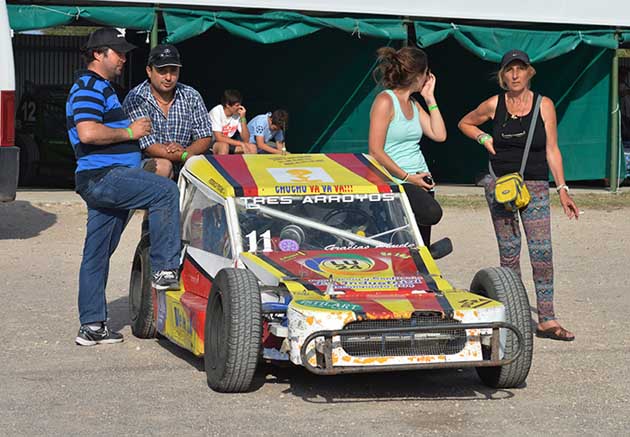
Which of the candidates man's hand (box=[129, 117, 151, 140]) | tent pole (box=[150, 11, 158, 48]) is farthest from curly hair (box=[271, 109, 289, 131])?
man's hand (box=[129, 117, 151, 140])

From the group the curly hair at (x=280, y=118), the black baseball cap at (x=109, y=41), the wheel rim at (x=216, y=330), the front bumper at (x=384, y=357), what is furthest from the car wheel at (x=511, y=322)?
the curly hair at (x=280, y=118)

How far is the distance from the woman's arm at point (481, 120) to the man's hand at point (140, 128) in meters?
2.13

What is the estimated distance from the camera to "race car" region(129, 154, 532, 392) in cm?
599

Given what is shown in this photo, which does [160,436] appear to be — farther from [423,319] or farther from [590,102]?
[590,102]

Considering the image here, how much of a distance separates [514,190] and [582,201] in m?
9.69

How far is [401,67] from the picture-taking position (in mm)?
7797

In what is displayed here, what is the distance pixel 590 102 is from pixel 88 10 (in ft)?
25.1

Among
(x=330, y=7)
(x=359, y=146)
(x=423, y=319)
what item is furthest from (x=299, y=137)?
(x=423, y=319)

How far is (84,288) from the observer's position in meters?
7.70

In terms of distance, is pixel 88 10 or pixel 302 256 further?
pixel 88 10

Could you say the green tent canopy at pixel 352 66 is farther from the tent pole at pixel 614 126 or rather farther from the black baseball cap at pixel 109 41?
the black baseball cap at pixel 109 41

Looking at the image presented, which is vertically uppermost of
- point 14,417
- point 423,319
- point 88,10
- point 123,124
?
point 88,10

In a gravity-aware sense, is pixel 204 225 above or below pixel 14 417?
above

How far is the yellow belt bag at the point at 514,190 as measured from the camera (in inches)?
303
